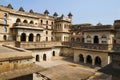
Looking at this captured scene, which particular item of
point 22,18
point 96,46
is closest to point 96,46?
point 96,46

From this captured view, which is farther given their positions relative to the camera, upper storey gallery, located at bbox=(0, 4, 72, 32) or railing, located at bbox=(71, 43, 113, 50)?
upper storey gallery, located at bbox=(0, 4, 72, 32)

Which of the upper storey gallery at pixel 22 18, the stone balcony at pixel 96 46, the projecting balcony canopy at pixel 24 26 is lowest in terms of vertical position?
the stone balcony at pixel 96 46

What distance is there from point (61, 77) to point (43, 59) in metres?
14.0

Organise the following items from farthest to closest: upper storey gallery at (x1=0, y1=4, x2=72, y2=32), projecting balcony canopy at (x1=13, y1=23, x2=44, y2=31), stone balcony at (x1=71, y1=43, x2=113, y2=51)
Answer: upper storey gallery at (x1=0, y1=4, x2=72, y2=32), projecting balcony canopy at (x1=13, y1=23, x2=44, y2=31), stone balcony at (x1=71, y1=43, x2=113, y2=51)

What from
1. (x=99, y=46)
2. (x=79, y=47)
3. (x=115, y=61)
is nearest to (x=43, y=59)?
(x=79, y=47)

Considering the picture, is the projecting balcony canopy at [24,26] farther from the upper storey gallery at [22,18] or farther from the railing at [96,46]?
the railing at [96,46]

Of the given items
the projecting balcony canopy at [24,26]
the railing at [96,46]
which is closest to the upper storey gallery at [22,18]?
the projecting balcony canopy at [24,26]

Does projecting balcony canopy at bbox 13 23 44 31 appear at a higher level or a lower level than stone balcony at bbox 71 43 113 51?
higher

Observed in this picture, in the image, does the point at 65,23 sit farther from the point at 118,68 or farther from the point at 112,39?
the point at 118,68

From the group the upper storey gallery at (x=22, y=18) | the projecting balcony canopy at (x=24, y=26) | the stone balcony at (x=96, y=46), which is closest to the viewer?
the stone balcony at (x=96, y=46)

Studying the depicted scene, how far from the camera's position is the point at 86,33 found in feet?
103

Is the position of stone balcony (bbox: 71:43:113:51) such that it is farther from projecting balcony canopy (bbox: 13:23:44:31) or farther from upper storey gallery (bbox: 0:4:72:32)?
upper storey gallery (bbox: 0:4:72:32)

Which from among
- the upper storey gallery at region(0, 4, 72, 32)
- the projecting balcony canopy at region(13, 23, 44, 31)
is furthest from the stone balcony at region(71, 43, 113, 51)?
the upper storey gallery at region(0, 4, 72, 32)

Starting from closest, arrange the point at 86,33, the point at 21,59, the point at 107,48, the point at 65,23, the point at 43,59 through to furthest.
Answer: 1. the point at 21,59
2. the point at 107,48
3. the point at 43,59
4. the point at 86,33
5. the point at 65,23
